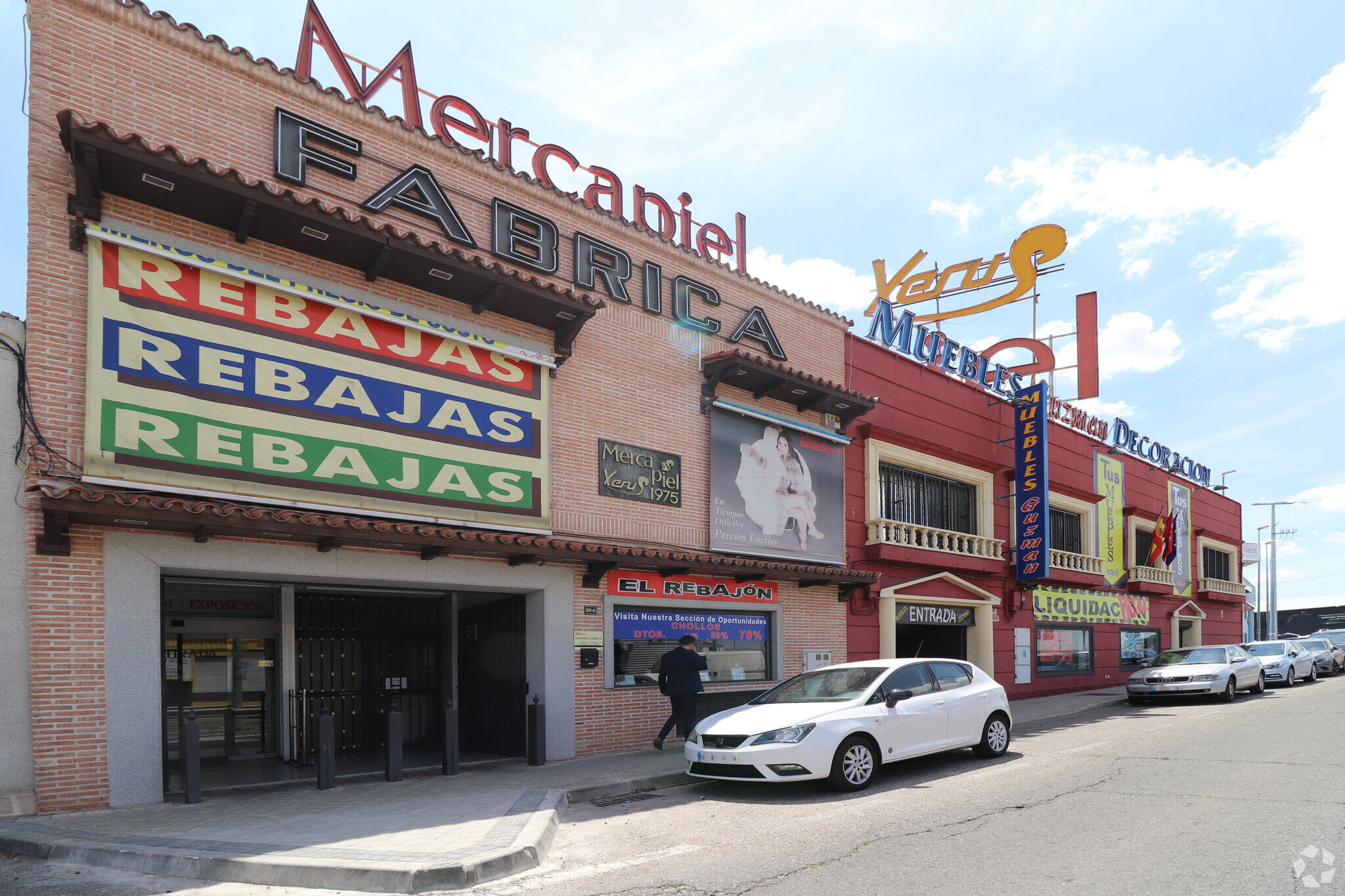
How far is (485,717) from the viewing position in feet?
45.4

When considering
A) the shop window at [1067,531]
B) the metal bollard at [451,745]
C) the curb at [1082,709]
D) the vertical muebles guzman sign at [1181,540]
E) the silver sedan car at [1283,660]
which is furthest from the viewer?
the vertical muebles guzman sign at [1181,540]

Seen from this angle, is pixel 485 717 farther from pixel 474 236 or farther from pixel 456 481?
pixel 474 236

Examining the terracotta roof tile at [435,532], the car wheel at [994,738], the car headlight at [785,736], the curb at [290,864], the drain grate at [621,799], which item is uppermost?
the terracotta roof tile at [435,532]

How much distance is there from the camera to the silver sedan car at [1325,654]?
30.7 m

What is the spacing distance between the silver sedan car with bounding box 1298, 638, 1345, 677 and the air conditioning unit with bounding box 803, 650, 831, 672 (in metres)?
20.5

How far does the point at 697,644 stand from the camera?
15.4m

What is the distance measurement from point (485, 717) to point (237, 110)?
341 inches

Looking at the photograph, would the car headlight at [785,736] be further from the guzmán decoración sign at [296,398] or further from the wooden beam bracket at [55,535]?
the wooden beam bracket at [55,535]

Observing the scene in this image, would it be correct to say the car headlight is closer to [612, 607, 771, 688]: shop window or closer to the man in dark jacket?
the man in dark jacket

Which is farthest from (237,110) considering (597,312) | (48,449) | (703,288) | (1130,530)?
(1130,530)

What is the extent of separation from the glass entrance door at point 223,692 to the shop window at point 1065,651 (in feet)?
60.3

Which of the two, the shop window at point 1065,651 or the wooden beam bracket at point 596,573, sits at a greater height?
the wooden beam bracket at point 596,573

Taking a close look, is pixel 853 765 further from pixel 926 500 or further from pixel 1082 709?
pixel 1082 709

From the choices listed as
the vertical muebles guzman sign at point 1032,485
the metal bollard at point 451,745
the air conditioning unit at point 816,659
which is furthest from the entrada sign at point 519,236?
the vertical muebles guzman sign at point 1032,485
